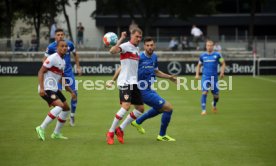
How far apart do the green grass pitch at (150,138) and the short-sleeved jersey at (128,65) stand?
4.12ft

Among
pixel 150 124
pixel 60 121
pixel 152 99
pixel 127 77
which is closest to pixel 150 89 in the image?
pixel 152 99

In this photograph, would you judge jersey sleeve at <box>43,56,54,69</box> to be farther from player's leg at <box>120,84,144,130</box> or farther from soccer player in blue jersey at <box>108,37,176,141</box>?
player's leg at <box>120,84,144,130</box>

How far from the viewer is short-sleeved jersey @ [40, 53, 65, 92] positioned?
38.7ft

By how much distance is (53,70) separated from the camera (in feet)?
39.1

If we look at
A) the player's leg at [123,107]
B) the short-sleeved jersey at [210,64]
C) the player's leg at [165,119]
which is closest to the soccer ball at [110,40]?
the player's leg at [123,107]

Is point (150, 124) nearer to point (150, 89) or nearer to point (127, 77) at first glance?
point (150, 89)

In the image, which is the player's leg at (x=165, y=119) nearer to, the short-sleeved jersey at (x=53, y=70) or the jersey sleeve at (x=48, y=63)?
the short-sleeved jersey at (x=53, y=70)

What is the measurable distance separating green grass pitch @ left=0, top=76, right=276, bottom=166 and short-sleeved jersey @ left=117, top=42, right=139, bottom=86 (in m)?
1.26

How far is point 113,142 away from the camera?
11.6 meters

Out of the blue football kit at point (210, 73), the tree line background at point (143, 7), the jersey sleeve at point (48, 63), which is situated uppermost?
the tree line background at point (143, 7)

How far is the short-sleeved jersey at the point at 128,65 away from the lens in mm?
11586

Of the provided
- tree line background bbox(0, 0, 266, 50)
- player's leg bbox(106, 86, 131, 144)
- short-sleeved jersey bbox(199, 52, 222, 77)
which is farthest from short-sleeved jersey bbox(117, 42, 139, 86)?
tree line background bbox(0, 0, 266, 50)

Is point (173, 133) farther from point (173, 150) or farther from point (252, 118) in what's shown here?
point (252, 118)

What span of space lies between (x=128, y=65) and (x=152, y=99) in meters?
0.85
